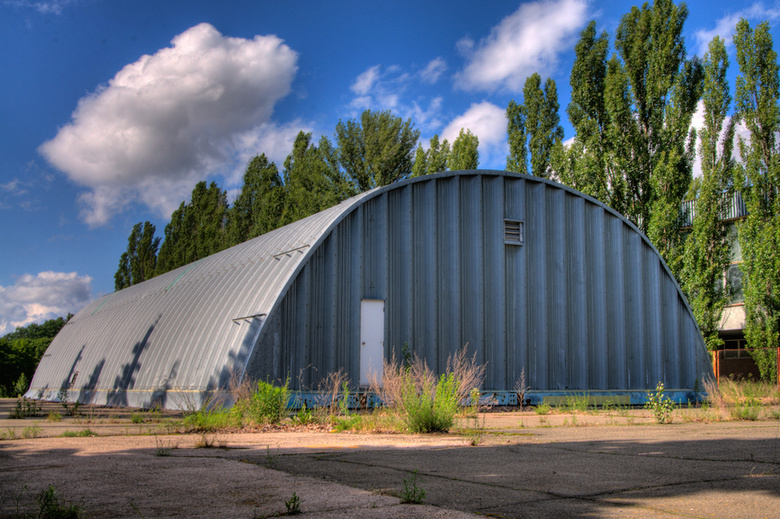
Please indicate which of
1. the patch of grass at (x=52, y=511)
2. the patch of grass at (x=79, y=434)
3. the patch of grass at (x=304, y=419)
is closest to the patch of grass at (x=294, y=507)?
the patch of grass at (x=52, y=511)

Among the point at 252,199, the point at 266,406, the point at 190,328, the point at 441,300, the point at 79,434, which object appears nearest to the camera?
the point at 79,434

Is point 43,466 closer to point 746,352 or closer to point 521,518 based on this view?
point 521,518

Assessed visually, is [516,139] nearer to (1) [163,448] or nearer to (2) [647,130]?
(2) [647,130]

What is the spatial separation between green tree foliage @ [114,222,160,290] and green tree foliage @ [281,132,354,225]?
52.4ft

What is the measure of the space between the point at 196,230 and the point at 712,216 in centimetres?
3457

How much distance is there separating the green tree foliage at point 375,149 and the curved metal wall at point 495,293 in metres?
22.7

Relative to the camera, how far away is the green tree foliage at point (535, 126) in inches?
1220

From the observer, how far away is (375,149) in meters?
40.5

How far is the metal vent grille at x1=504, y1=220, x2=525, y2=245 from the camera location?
57.4 ft

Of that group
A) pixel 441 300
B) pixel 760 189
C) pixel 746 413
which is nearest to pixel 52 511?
pixel 746 413

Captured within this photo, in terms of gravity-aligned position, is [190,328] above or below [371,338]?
above

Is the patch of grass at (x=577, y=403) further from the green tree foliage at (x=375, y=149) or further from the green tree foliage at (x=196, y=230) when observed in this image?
the green tree foliage at (x=196, y=230)

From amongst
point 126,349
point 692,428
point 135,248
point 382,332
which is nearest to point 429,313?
point 382,332

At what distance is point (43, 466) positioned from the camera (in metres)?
5.41
